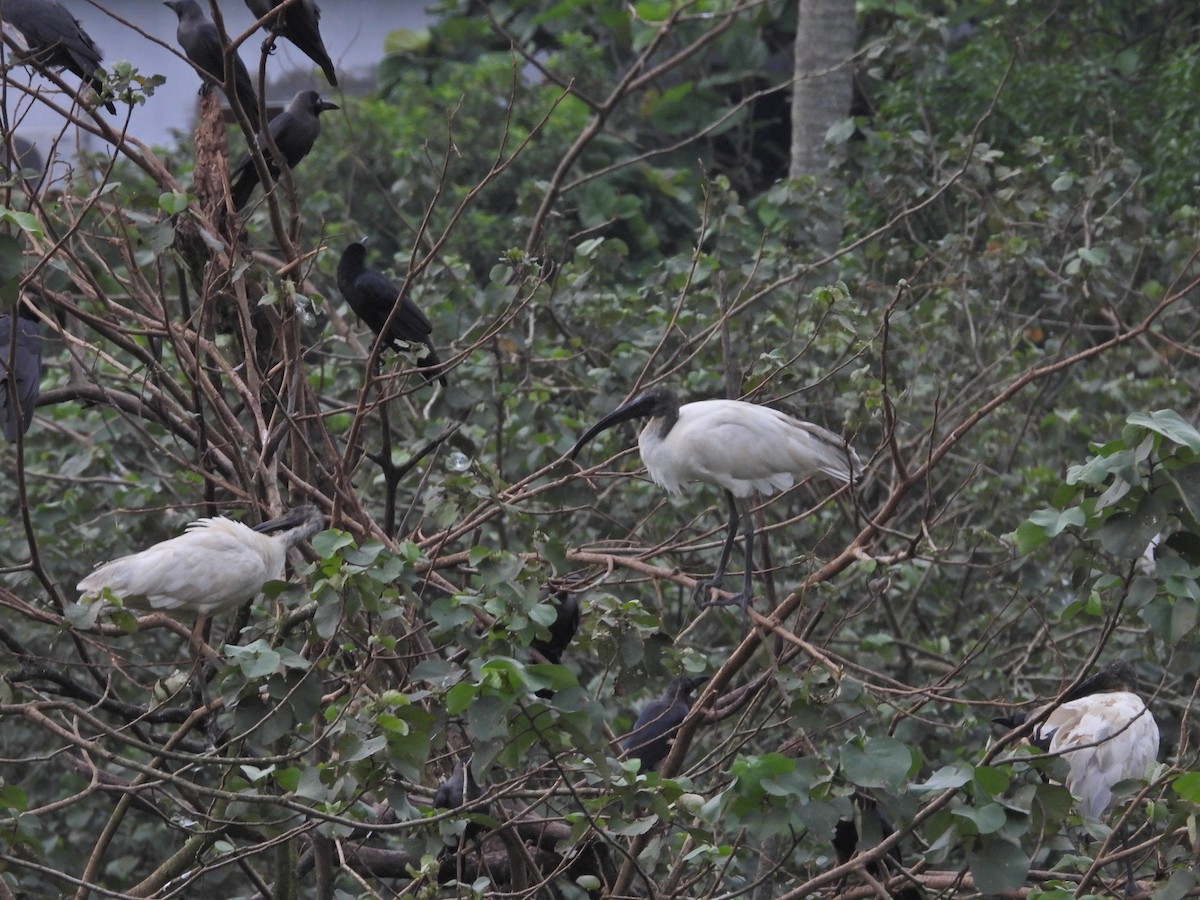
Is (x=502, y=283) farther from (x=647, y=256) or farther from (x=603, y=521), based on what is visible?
(x=647, y=256)

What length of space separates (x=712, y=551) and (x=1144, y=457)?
3.40 metres

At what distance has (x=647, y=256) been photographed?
472 inches

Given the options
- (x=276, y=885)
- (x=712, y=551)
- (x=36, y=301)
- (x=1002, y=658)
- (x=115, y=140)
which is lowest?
(x=1002, y=658)

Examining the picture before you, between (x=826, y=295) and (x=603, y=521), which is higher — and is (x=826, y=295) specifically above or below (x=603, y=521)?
above

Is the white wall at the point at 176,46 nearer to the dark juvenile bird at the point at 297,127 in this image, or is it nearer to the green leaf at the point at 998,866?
the dark juvenile bird at the point at 297,127

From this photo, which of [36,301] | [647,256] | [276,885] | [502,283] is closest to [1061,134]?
[647,256]

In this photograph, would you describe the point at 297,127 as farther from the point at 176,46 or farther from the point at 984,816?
the point at 176,46

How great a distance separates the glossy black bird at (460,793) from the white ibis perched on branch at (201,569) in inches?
26.9

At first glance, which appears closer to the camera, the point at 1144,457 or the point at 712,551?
the point at 1144,457

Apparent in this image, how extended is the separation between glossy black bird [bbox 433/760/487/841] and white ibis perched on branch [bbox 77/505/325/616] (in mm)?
682

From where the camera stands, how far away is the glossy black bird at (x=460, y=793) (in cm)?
337

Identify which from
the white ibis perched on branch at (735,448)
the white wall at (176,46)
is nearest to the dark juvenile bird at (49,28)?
the white ibis perched on branch at (735,448)

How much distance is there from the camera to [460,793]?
3453 mm

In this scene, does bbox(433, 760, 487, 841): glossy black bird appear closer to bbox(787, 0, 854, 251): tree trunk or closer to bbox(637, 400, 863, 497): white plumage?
bbox(637, 400, 863, 497): white plumage
